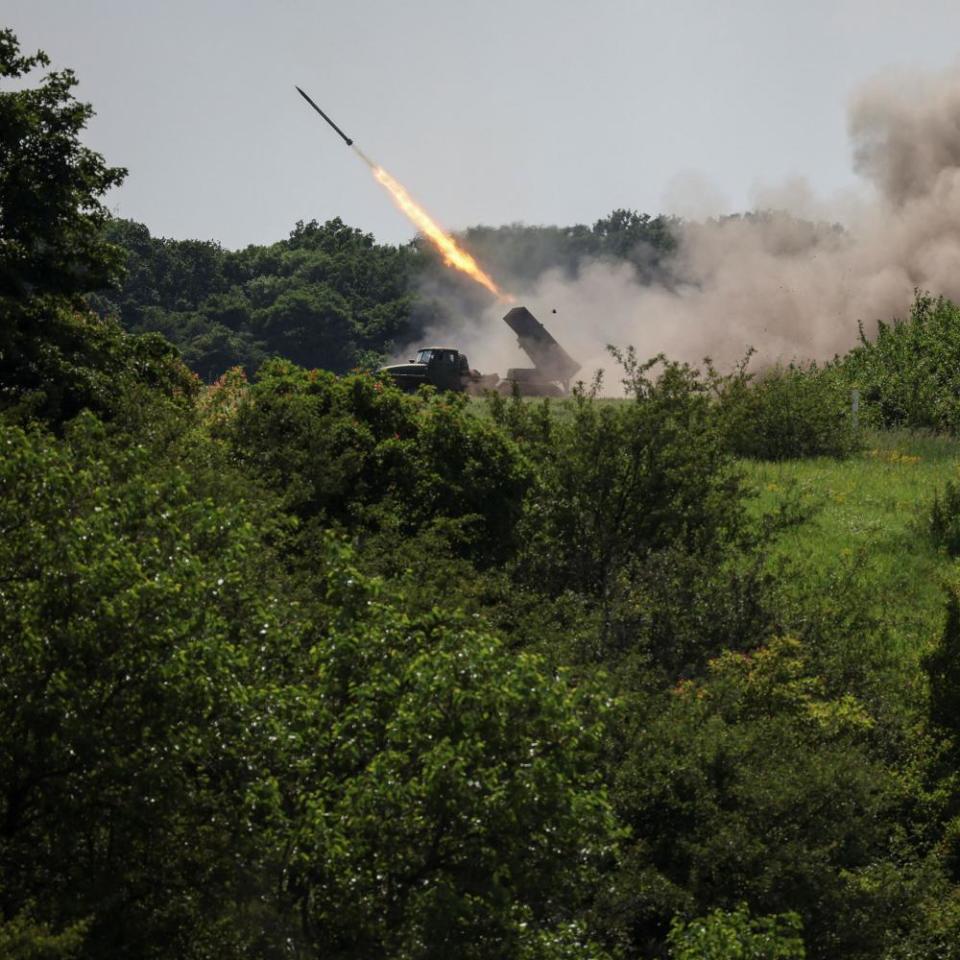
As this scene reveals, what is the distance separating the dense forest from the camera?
52.4 ft

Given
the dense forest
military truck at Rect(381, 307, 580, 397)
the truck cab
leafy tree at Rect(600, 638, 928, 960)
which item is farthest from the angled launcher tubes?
leafy tree at Rect(600, 638, 928, 960)

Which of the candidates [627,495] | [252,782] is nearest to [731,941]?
[252,782]

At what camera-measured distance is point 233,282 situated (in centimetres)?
13550

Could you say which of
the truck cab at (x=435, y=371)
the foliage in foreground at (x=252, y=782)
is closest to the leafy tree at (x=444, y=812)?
the foliage in foreground at (x=252, y=782)

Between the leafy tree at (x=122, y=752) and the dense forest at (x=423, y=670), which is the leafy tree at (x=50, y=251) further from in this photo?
the leafy tree at (x=122, y=752)

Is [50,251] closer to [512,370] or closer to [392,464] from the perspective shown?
[392,464]

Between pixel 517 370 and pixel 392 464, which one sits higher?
pixel 517 370

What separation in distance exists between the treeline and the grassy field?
201ft

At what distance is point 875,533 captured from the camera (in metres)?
40.7

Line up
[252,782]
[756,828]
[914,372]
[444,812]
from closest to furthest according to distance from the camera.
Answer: [444,812] < [252,782] < [756,828] < [914,372]

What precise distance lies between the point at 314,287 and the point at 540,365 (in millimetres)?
56800

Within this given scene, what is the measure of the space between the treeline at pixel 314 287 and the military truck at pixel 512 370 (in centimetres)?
3681

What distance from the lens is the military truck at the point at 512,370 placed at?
64.1 m

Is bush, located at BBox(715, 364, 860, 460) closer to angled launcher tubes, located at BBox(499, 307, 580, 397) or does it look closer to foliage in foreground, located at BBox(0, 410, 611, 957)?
angled launcher tubes, located at BBox(499, 307, 580, 397)
